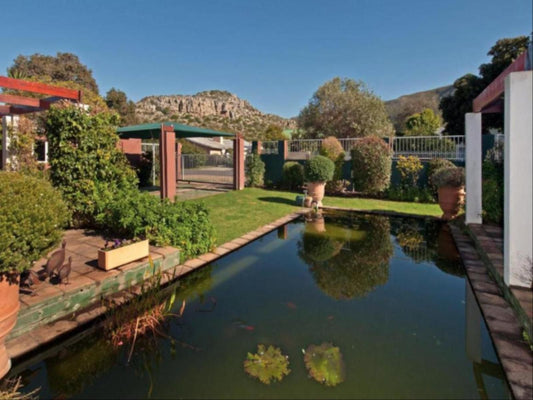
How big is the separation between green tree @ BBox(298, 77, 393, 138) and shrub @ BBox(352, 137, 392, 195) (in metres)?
12.4

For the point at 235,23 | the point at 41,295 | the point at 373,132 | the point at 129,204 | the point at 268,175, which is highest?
the point at 235,23

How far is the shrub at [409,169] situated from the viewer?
10.3 metres

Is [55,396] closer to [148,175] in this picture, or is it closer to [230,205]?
[230,205]

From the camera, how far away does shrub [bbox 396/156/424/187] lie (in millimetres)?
10305

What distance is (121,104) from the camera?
29.9 metres

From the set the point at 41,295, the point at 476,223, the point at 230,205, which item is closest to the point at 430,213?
the point at 476,223

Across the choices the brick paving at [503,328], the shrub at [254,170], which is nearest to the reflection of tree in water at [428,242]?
the brick paving at [503,328]

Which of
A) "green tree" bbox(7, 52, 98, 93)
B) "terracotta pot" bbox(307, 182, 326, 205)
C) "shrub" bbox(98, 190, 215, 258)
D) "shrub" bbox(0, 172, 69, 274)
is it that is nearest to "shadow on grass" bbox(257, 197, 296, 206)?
"terracotta pot" bbox(307, 182, 326, 205)

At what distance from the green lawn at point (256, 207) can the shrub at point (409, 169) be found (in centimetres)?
106

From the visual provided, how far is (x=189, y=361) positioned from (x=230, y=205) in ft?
21.5

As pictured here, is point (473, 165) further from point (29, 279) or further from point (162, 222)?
point (29, 279)

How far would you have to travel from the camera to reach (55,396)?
6.29 feet

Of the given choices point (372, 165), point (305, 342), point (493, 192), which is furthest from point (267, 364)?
point (372, 165)

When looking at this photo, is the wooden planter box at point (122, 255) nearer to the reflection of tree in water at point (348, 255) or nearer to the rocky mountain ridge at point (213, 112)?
the reflection of tree in water at point (348, 255)
